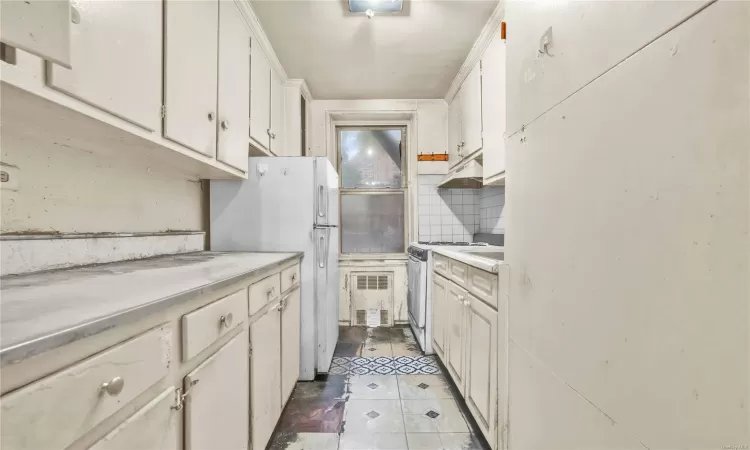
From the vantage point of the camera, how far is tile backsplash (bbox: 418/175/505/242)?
11.2 ft

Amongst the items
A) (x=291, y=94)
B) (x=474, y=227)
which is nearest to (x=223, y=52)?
(x=291, y=94)

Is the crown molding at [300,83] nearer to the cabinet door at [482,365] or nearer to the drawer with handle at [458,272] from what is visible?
the drawer with handle at [458,272]

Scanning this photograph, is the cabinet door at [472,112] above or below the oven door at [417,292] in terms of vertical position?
above

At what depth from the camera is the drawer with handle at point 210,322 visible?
2.55 feet

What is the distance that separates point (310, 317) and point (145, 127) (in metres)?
1.43

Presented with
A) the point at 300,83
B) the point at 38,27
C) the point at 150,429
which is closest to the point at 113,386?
the point at 150,429

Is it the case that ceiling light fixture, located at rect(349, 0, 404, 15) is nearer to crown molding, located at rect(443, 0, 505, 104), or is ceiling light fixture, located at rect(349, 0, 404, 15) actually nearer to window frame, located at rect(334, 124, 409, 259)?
crown molding, located at rect(443, 0, 505, 104)

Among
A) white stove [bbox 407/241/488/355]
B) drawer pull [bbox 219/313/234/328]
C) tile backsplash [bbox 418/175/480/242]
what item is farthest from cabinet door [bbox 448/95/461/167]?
drawer pull [bbox 219/313/234/328]

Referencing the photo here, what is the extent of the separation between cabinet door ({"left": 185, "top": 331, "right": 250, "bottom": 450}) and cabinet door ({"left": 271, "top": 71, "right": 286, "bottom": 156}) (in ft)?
5.78

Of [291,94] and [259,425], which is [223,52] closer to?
[291,94]

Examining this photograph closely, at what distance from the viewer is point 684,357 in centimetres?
52

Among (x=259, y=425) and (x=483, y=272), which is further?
(x=483, y=272)

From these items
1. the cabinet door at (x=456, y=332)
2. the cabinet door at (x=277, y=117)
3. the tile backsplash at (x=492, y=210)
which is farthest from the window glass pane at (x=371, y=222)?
the cabinet door at (x=456, y=332)

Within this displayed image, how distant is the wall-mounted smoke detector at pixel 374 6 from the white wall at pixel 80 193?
1513mm
